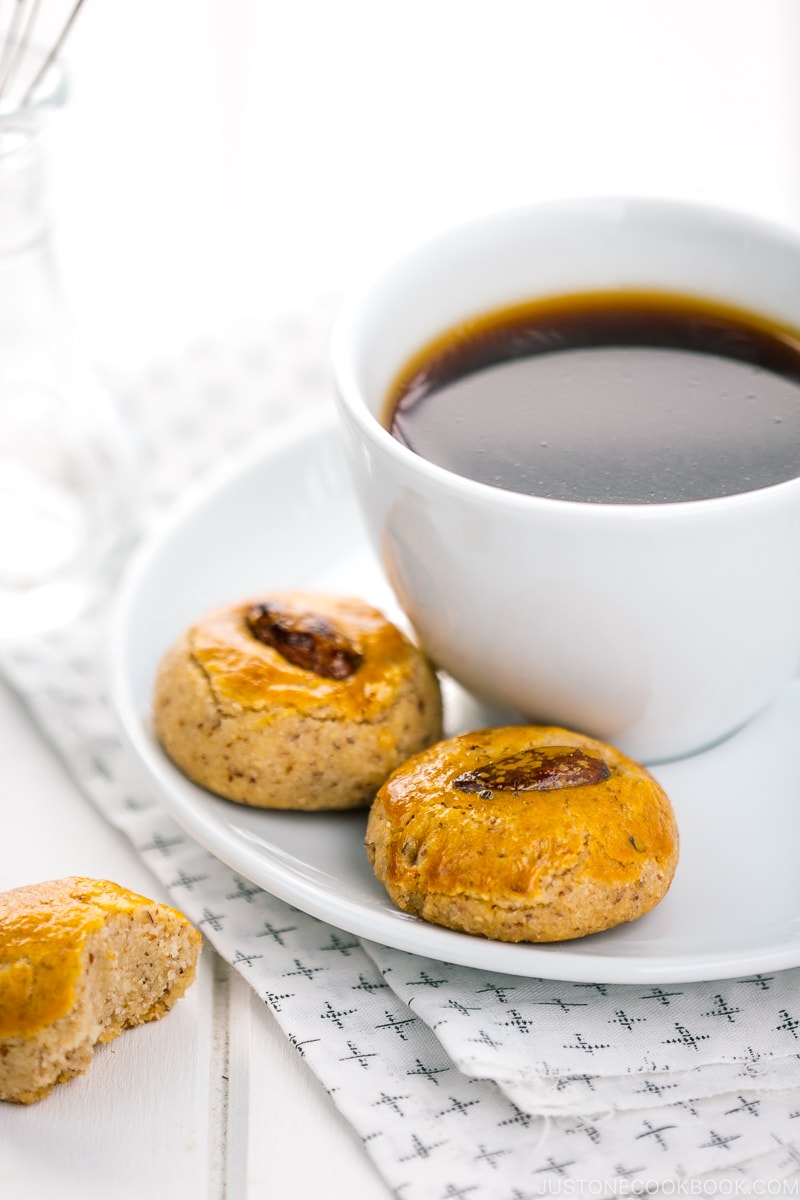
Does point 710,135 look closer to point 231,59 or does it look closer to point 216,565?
point 231,59

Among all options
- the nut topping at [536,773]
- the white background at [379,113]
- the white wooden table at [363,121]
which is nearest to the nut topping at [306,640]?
the nut topping at [536,773]

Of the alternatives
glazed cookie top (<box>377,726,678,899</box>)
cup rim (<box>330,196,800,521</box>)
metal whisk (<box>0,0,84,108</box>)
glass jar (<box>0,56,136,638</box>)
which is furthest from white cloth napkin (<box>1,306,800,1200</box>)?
metal whisk (<box>0,0,84,108</box>)

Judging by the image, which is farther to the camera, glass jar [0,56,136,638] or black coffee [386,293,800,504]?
glass jar [0,56,136,638]

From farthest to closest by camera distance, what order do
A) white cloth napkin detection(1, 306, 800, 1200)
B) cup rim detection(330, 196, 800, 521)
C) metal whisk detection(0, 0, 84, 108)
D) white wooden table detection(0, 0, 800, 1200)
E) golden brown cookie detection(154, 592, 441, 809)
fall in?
white wooden table detection(0, 0, 800, 1200)
metal whisk detection(0, 0, 84, 108)
golden brown cookie detection(154, 592, 441, 809)
cup rim detection(330, 196, 800, 521)
white cloth napkin detection(1, 306, 800, 1200)

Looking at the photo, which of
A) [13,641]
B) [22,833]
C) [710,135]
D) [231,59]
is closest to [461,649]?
[22,833]

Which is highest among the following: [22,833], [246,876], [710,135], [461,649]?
[710,135]

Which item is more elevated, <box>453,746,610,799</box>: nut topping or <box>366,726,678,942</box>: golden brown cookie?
<box>453,746,610,799</box>: nut topping

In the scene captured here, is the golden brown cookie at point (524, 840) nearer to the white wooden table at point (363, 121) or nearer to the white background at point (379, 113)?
the white wooden table at point (363, 121)

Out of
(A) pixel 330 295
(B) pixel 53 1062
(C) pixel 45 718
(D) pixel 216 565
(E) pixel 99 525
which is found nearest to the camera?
(B) pixel 53 1062

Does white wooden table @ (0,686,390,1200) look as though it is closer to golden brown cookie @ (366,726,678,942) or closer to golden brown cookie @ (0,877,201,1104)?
golden brown cookie @ (0,877,201,1104)
